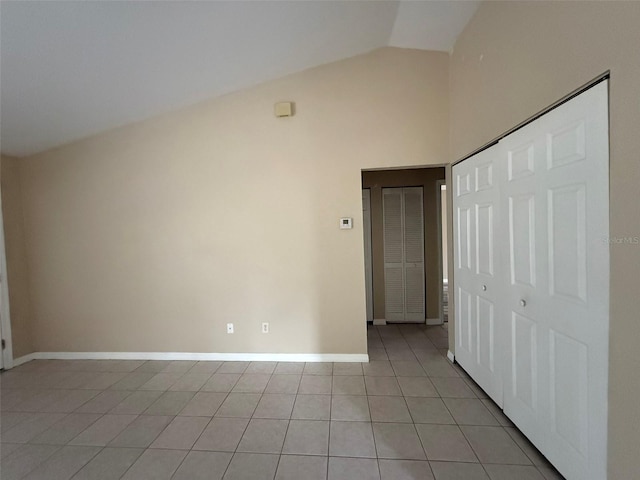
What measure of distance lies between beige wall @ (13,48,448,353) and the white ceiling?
8.7 inches

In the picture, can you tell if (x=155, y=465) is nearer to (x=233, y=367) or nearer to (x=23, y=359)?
(x=233, y=367)

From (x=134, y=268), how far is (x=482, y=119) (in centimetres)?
370

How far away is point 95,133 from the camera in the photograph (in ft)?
9.96

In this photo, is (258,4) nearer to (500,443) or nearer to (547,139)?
(547,139)

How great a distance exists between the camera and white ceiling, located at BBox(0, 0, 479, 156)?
5.69 feet

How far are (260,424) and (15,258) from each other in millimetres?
3439

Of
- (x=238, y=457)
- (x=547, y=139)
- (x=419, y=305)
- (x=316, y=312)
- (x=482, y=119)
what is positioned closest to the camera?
(x=547, y=139)

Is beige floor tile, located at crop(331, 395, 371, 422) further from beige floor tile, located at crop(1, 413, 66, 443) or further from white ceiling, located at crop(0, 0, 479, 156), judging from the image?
white ceiling, located at crop(0, 0, 479, 156)

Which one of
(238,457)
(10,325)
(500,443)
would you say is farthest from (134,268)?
(500,443)

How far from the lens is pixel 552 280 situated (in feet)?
4.82

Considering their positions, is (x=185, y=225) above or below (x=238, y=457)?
above

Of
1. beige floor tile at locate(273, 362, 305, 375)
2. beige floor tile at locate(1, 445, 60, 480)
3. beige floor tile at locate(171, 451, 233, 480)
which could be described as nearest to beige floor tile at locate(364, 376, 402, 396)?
beige floor tile at locate(273, 362, 305, 375)

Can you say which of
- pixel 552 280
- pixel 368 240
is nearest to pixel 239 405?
pixel 552 280

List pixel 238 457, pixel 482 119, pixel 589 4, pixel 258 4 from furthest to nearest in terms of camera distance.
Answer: pixel 482 119 < pixel 258 4 < pixel 238 457 < pixel 589 4
